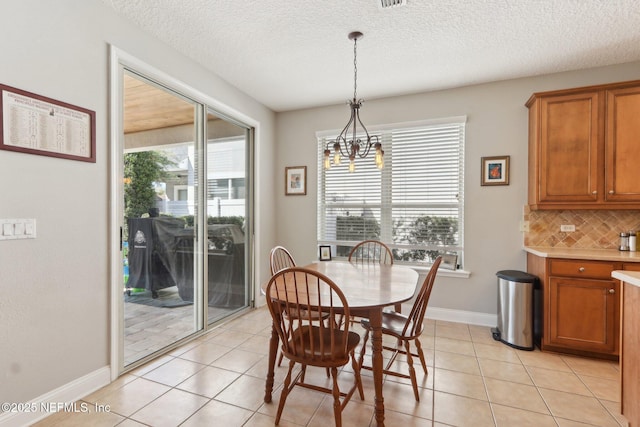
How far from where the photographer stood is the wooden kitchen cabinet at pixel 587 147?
268 centimetres

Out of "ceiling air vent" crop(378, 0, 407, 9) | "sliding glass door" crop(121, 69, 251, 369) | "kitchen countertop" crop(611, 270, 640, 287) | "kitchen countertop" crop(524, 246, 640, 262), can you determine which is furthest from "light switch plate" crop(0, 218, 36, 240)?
"kitchen countertop" crop(524, 246, 640, 262)

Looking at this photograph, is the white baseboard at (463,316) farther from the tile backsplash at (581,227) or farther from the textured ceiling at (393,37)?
the textured ceiling at (393,37)

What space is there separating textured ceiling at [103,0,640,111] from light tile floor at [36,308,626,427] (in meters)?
2.68

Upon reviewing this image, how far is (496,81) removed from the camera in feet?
10.9

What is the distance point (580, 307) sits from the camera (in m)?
2.60

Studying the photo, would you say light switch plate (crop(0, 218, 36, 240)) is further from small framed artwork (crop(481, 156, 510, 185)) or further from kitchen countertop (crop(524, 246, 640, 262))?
small framed artwork (crop(481, 156, 510, 185))

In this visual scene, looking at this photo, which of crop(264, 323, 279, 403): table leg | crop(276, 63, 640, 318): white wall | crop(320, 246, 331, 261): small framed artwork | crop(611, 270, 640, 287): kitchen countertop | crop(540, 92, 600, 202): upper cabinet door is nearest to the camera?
crop(611, 270, 640, 287): kitchen countertop

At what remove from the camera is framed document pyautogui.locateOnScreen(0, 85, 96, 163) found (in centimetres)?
167

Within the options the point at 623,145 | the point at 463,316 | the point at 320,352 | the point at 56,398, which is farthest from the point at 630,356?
the point at 56,398

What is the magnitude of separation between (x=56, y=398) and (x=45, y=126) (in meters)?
1.67

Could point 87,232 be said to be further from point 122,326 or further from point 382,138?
point 382,138

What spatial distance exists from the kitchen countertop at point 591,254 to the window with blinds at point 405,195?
89cm

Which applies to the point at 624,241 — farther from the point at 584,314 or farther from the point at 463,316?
the point at 463,316

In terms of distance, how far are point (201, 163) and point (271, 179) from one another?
4.26 feet
